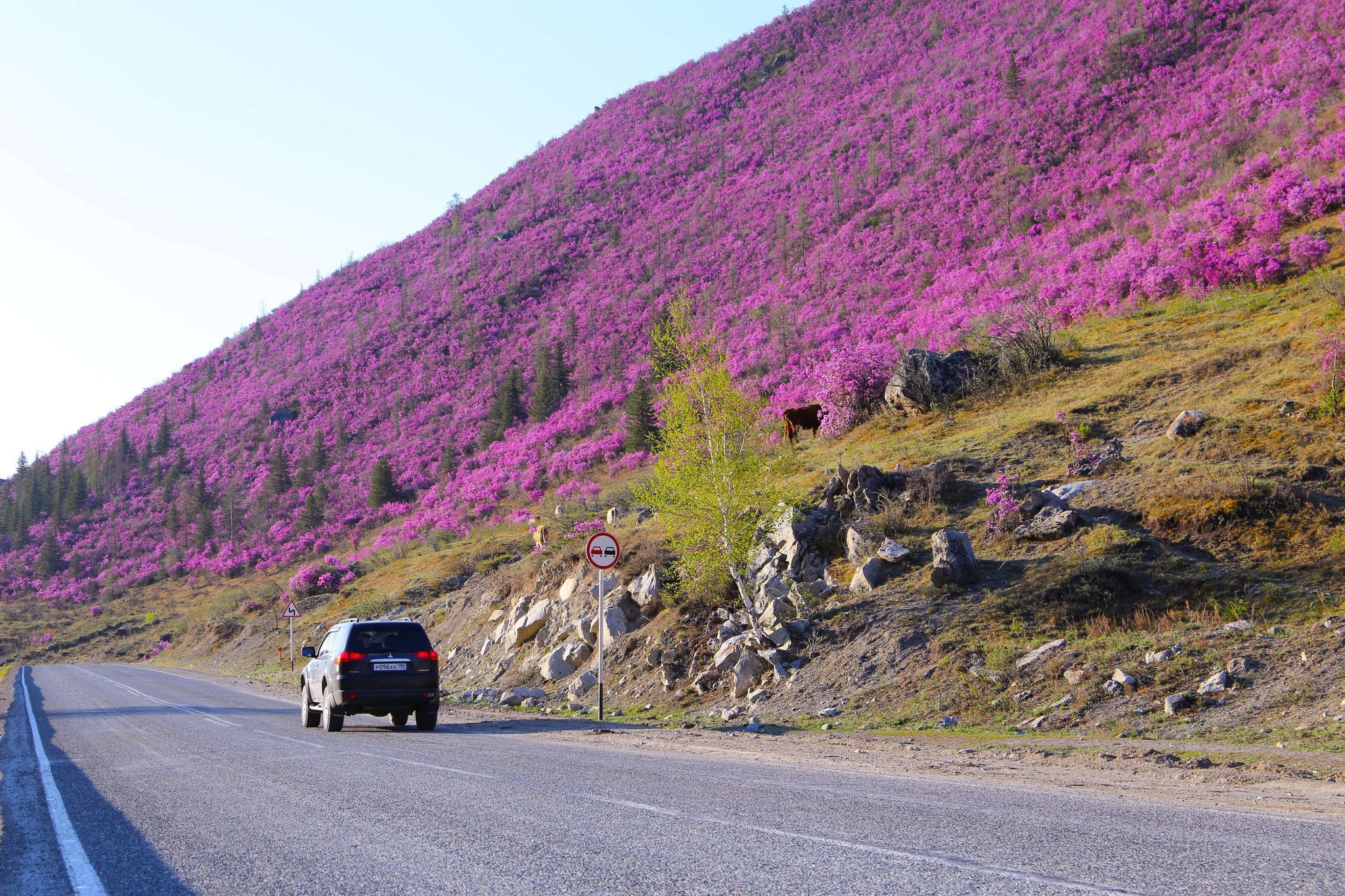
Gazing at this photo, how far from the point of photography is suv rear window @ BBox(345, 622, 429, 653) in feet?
49.7

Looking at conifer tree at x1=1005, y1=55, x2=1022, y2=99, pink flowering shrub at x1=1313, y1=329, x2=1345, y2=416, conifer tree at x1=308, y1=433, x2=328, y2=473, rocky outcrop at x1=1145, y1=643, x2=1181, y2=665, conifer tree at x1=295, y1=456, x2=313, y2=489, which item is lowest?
rocky outcrop at x1=1145, y1=643, x2=1181, y2=665

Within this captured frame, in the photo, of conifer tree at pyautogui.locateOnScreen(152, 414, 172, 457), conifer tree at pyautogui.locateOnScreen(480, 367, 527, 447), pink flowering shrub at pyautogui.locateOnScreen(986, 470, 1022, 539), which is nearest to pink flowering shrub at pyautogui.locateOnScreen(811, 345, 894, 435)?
pink flowering shrub at pyautogui.locateOnScreen(986, 470, 1022, 539)

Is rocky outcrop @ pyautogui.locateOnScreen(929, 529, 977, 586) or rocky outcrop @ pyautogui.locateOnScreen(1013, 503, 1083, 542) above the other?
rocky outcrop @ pyautogui.locateOnScreen(1013, 503, 1083, 542)

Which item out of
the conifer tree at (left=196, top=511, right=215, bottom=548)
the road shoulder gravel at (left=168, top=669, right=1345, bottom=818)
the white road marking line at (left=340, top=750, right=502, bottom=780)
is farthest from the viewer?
the conifer tree at (left=196, top=511, right=215, bottom=548)

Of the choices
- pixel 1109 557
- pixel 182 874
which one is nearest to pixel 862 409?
pixel 1109 557

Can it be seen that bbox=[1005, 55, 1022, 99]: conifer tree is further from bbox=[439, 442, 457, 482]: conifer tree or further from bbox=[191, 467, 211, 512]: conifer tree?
bbox=[191, 467, 211, 512]: conifer tree

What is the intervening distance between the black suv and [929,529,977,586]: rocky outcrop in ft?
30.8

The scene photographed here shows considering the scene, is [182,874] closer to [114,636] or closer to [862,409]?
[862,409]

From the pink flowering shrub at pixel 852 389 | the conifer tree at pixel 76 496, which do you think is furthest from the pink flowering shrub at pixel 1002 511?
the conifer tree at pixel 76 496

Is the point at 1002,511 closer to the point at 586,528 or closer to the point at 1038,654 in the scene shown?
the point at 1038,654

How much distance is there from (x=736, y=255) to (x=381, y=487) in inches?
1255

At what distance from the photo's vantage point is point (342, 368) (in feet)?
270

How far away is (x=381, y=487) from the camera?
209ft

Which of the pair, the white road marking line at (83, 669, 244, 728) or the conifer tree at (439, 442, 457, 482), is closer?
the white road marking line at (83, 669, 244, 728)
